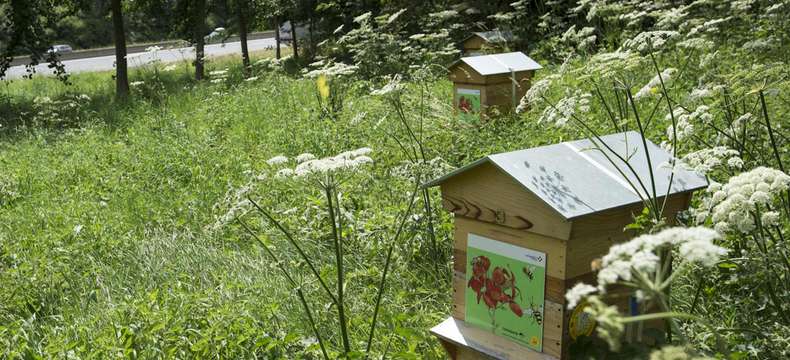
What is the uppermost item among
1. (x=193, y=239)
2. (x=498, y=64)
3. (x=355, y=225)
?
(x=498, y=64)

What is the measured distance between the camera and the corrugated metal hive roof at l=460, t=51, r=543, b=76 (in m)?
7.66

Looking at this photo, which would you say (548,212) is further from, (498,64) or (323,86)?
(323,86)

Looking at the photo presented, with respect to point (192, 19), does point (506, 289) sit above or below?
below

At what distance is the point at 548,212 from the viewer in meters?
2.87

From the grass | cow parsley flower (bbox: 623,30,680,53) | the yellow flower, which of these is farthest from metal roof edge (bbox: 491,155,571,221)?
the yellow flower

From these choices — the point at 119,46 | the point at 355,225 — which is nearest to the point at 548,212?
the point at 355,225

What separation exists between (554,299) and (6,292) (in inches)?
157

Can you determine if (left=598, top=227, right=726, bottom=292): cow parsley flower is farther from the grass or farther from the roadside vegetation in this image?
the grass

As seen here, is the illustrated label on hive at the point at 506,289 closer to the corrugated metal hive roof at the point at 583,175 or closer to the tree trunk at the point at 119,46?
the corrugated metal hive roof at the point at 583,175

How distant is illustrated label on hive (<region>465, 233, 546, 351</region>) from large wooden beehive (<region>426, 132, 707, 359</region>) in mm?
22

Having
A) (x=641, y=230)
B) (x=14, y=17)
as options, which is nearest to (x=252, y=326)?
(x=641, y=230)

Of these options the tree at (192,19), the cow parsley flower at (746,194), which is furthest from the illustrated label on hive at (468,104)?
the tree at (192,19)

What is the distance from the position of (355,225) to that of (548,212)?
8.66ft

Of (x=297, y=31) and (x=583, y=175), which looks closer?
(x=583, y=175)
